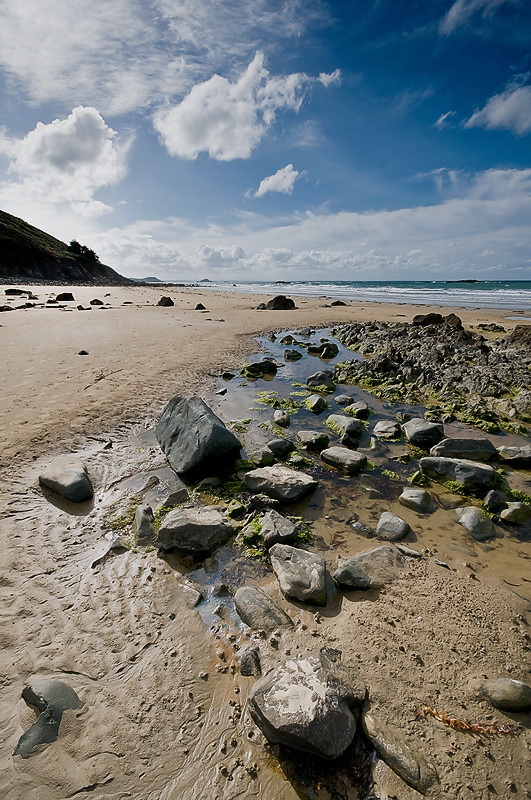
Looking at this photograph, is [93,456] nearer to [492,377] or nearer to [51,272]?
[492,377]

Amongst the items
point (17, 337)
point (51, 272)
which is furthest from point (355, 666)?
point (51, 272)

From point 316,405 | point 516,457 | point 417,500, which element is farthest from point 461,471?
point 316,405

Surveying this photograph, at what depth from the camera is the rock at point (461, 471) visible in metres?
4.64

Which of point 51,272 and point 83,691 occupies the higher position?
point 51,272

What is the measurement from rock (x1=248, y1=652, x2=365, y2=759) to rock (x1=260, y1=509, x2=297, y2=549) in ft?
4.39

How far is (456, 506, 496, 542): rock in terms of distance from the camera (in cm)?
384

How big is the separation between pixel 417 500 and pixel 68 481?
14.6ft

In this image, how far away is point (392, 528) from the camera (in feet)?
12.6

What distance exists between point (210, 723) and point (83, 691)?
0.88 m

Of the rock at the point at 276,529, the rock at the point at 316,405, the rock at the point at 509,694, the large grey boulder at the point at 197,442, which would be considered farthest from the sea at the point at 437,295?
the rock at the point at 509,694

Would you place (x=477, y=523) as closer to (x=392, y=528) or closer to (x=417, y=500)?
(x=417, y=500)

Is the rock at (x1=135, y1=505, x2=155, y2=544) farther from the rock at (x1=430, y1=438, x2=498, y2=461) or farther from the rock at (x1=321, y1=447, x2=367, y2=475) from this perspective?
the rock at (x1=430, y1=438, x2=498, y2=461)

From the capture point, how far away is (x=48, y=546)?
3.53 m

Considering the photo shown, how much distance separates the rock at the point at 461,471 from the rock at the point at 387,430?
1.15 m
